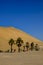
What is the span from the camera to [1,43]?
133125mm

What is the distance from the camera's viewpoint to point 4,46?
127000 mm

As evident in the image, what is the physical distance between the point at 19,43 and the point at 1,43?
159 feet

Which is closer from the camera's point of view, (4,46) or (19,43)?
(19,43)

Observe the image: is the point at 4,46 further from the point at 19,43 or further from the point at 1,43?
the point at 19,43

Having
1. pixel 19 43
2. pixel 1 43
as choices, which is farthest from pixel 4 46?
pixel 19 43

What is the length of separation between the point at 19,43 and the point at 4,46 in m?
42.0

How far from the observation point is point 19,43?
86188 millimetres

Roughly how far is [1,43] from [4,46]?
6714 mm

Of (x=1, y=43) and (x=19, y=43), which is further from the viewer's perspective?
(x=1, y=43)
